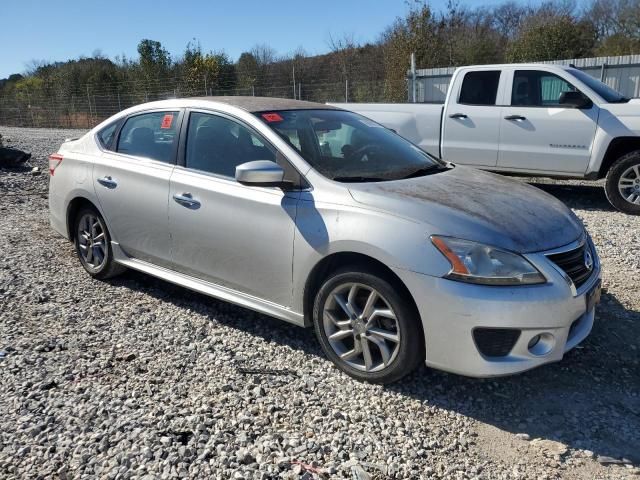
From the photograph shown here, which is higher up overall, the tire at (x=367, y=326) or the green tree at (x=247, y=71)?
the green tree at (x=247, y=71)

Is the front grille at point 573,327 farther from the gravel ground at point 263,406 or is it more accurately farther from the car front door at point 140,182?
the car front door at point 140,182

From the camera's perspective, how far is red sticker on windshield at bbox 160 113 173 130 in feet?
13.8

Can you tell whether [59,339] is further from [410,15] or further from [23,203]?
[410,15]

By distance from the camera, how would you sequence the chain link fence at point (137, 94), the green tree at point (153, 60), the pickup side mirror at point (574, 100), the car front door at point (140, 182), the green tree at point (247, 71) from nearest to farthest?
the car front door at point (140, 182), the pickup side mirror at point (574, 100), the chain link fence at point (137, 94), the green tree at point (247, 71), the green tree at point (153, 60)

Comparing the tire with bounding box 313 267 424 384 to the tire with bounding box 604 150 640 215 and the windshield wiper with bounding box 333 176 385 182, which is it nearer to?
the windshield wiper with bounding box 333 176 385 182

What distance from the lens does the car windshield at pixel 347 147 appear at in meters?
3.58

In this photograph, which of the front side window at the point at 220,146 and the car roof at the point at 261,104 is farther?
the car roof at the point at 261,104

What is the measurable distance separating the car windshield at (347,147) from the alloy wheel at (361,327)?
73 centimetres

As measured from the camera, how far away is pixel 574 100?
7281mm

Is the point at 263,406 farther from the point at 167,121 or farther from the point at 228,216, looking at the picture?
the point at 167,121

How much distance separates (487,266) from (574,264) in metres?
0.63

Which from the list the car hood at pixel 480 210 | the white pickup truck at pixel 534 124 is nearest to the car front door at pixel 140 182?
the car hood at pixel 480 210

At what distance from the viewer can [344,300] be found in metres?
3.23

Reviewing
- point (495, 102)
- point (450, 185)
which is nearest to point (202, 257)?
point (450, 185)
